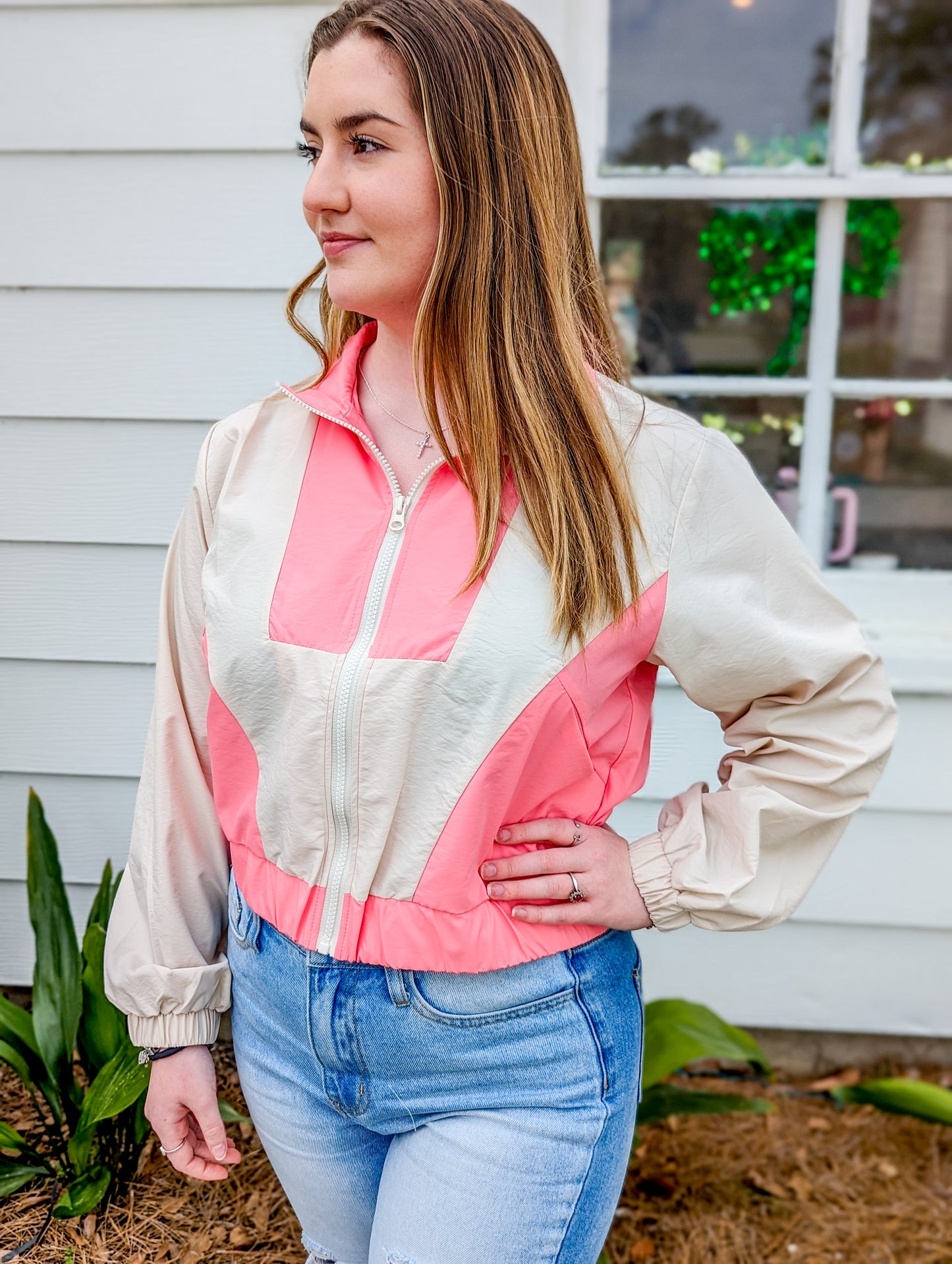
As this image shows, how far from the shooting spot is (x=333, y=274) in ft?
4.20

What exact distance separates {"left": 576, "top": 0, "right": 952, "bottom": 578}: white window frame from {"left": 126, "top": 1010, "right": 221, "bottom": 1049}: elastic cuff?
169cm

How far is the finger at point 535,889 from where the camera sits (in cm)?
127

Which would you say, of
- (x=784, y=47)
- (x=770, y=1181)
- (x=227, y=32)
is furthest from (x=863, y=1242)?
(x=227, y=32)

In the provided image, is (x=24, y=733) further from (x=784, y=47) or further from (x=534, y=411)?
(x=784, y=47)

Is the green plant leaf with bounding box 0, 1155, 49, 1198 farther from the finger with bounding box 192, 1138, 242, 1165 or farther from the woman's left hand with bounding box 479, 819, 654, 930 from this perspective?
the woman's left hand with bounding box 479, 819, 654, 930

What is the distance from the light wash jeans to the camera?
1233mm

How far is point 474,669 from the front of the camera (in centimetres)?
120

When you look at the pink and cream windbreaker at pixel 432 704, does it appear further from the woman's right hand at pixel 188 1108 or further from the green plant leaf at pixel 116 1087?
the green plant leaf at pixel 116 1087

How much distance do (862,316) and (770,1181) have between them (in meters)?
2.01

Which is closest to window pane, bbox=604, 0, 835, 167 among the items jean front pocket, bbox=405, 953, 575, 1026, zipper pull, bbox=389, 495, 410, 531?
zipper pull, bbox=389, 495, 410, 531

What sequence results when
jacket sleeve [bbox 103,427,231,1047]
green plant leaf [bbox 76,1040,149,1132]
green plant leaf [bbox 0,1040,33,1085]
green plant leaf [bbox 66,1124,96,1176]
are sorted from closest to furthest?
1. jacket sleeve [bbox 103,427,231,1047]
2. green plant leaf [bbox 76,1040,149,1132]
3. green plant leaf [bbox 66,1124,96,1176]
4. green plant leaf [bbox 0,1040,33,1085]

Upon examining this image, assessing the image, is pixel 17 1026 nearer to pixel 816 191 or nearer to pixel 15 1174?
pixel 15 1174

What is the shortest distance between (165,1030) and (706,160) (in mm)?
2075

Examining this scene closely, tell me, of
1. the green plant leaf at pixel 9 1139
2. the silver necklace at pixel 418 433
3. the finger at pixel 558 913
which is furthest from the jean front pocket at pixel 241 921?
the green plant leaf at pixel 9 1139
